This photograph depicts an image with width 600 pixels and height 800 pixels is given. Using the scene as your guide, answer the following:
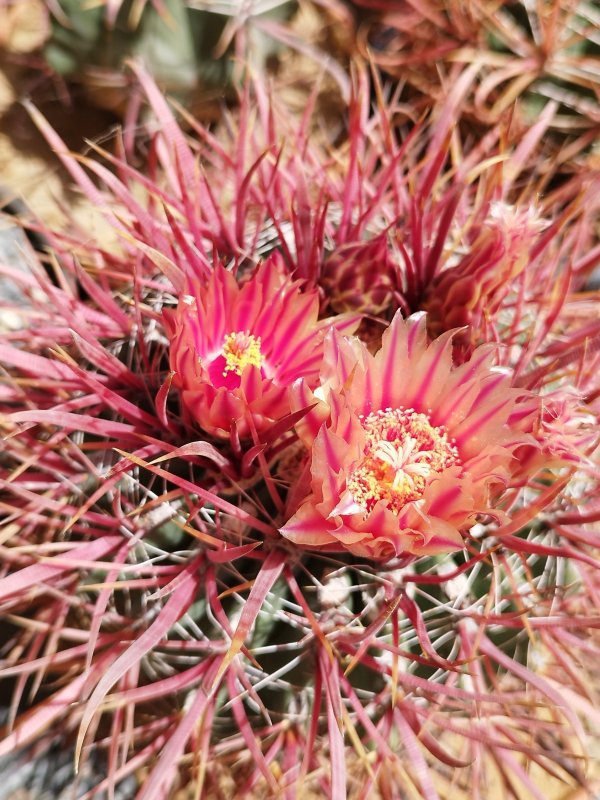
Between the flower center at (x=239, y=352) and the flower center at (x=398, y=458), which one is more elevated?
the flower center at (x=239, y=352)

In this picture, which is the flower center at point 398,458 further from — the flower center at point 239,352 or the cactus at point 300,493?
the flower center at point 239,352

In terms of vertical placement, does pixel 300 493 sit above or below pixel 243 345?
below

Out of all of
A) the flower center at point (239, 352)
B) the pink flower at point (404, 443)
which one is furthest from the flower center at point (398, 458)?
the flower center at point (239, 352)

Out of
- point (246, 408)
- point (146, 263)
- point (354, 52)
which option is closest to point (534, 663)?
point (246, 408)

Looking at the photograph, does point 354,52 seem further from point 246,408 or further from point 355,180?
point 246,408

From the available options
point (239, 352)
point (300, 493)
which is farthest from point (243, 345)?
point (300, 493)

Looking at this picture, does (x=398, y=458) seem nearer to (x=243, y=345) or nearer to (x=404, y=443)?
(x=404, y=443)
